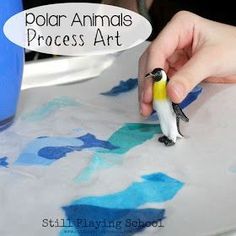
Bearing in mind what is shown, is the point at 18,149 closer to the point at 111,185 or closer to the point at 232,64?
the point at 111,185

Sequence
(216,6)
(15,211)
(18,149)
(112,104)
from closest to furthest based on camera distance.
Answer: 1. (15,211)
2. (18,149)
3. (112,104)
4. (216,6)

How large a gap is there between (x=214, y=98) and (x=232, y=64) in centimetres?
5

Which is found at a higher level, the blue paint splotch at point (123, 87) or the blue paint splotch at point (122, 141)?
the blue paint splotch at point (122, 141)

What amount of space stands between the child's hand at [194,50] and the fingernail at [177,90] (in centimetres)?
4

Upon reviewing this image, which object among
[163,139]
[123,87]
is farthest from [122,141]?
[123,87]

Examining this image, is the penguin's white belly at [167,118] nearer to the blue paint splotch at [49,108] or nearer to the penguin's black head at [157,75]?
the penguin's black head at [157,75]

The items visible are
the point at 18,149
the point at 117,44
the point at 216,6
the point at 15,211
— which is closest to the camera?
the point at 15,211

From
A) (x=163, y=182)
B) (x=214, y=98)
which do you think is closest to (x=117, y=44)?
(x=214, y=98)

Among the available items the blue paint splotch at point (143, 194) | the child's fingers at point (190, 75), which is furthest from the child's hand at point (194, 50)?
the blue paint splotch at point (143, 194)

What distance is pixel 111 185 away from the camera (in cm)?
43

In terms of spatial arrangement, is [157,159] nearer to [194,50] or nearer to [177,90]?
[177,90]

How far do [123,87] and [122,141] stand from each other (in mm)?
155

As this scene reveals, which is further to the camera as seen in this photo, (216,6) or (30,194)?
(216,6)

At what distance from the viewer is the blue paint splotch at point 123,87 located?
2.10 feet
